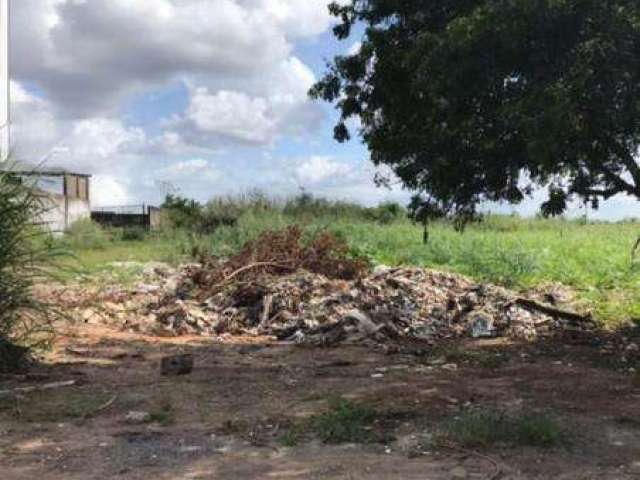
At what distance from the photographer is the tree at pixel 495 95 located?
7348 millimetres

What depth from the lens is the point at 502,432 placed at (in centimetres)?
565

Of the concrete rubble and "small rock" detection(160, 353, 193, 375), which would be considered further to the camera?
the concrete rubble

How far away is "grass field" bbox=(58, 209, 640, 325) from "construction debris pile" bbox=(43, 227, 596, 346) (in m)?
1.34

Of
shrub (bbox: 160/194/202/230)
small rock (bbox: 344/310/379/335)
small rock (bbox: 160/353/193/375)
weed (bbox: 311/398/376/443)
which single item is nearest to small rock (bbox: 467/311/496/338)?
small rock (bbox: 344/310/379/335)

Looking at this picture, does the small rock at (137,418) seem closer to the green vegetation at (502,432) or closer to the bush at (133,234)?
the green vegetation at (502,432)

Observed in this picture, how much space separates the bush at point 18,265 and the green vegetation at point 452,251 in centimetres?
176

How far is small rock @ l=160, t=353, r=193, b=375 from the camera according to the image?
840 centimetres

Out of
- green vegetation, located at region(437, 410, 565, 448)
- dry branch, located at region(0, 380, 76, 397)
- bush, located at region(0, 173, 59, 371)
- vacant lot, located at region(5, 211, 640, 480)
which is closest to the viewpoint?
vacant lot, located at region(5, 211, 640, 480)

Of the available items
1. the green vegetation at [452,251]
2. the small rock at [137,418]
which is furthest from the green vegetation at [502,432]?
the green vegetation at [452,251]

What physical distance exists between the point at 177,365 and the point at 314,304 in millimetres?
4383

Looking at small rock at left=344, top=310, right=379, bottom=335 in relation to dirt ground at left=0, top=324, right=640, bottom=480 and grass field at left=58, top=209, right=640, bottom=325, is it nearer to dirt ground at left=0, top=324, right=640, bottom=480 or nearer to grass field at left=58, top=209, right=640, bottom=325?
dirt ground at left=0, top=324, right=640, bottom=480

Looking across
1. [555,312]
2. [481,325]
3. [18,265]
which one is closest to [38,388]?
[18,265]

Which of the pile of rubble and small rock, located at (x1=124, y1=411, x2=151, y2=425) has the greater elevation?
the pile of rubble

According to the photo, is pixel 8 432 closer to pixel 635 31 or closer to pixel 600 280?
pixel 635 31
